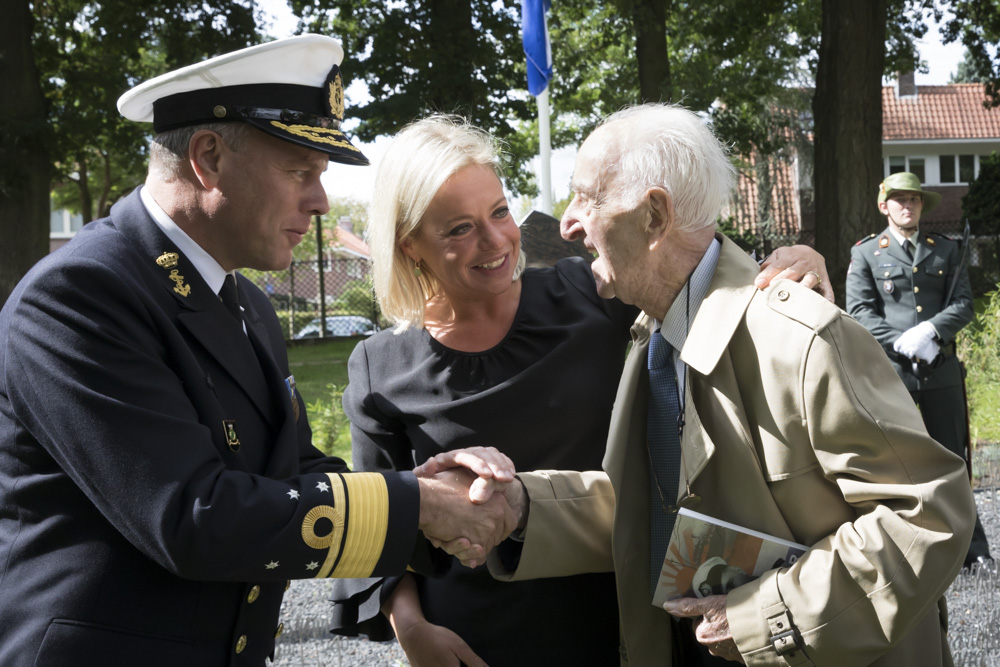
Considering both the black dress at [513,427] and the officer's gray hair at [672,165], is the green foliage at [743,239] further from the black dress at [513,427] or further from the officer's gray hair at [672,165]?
the officer's gray hair at [672,165]

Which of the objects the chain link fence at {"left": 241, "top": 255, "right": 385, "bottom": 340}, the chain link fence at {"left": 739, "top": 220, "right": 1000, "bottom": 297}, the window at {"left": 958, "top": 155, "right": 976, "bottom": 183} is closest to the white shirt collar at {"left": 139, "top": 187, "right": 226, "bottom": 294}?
the chain link fence at {"left": 241, "top": 255, "right": 385, "bottom": 340}

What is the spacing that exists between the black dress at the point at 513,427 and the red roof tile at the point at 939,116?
41041 millimetres

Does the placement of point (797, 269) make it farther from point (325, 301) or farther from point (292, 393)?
point (325, 301)

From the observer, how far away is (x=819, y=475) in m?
2.06

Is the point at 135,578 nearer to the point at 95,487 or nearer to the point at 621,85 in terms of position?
the point at 95,487

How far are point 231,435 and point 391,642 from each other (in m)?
3.33

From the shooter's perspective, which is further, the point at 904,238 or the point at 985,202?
the point at 985,202

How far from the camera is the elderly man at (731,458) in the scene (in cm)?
193

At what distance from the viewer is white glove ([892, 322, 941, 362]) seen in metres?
6.50

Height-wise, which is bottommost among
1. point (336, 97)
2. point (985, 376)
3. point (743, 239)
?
point (985, 376)

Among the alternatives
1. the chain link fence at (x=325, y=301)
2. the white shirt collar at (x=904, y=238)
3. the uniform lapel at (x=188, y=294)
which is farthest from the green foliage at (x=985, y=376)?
the chain link fence at (x=325, y=301)

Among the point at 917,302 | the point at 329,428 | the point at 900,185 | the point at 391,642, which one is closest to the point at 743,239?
the point at 900,185

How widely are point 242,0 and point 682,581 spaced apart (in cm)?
1406

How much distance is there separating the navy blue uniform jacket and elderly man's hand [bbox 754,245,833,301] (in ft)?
3.39
